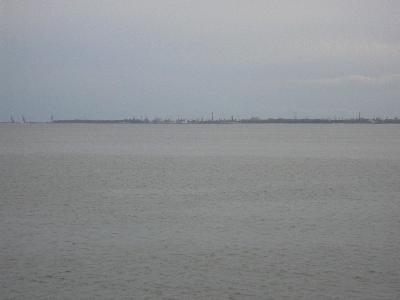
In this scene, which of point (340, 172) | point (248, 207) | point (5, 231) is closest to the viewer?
point (5, 231)

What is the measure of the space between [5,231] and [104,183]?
8.70 meters

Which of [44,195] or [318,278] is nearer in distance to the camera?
[318,278]

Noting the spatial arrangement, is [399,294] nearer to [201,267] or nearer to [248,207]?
[201,267]

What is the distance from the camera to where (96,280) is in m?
7.12

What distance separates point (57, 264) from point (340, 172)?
17141 millimetres

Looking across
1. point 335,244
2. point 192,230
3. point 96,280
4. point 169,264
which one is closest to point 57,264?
point 96,280

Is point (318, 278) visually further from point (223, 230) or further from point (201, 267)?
point (223, 230)

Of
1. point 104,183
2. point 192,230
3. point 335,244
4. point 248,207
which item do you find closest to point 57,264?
point 192,230

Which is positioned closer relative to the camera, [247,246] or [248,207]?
[247,246]

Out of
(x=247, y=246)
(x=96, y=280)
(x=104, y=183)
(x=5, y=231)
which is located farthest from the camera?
(x=104, y=183)

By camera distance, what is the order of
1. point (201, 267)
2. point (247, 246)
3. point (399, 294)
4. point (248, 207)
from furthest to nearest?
1. point (248, 207)
2. point (247, 246)
3. point (201, 267)
4. point (399, 294)

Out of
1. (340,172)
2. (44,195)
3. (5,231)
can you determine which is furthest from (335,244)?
(340,172)

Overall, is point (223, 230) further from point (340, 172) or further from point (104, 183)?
point (340, 172)

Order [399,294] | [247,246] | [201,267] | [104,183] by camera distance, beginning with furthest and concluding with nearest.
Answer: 1. [104,183]
2. [247,246]
3. [201,267]
4. [399,294]
